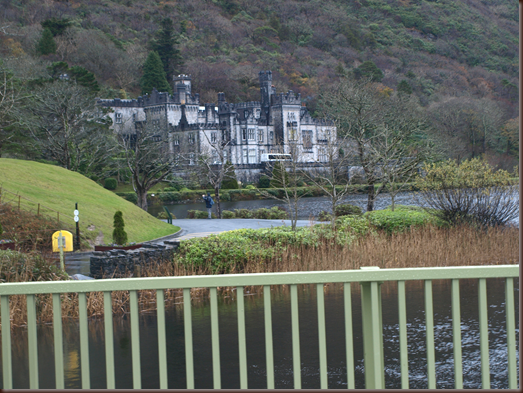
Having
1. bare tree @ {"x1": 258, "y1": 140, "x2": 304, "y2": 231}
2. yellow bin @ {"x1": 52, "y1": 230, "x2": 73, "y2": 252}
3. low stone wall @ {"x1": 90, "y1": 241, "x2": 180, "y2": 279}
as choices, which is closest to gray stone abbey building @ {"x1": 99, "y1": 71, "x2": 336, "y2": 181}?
bare tree @ {"x1": 258, "y1": 140, "x2": 304, "y2": 231}

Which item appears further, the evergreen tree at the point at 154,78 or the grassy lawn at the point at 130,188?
the evergreen tree at the point at 154,78

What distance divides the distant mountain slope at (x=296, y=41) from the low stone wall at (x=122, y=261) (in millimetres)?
72911

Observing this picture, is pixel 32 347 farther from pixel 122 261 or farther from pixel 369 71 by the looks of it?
pixel 369 71

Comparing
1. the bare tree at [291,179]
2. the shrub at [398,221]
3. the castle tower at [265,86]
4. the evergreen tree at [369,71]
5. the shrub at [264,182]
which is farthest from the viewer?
the evergreen tree at [369,71]

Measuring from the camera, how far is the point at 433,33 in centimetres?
15212

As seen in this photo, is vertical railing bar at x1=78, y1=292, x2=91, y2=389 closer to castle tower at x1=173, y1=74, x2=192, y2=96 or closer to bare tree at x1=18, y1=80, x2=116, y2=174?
bare tree at x1=18, y1=80, x2=116, y2=174

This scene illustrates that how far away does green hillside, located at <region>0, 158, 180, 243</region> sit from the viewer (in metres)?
20.9

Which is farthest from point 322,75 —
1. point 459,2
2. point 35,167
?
point 35,167

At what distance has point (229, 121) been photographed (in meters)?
81.7

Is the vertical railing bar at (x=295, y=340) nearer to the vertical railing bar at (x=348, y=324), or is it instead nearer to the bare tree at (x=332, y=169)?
the vertical railing bar at (x=348, y=324)

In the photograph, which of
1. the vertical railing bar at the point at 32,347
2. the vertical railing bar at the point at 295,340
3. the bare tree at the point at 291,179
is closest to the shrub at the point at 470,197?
the bare tree at the point at 291,179

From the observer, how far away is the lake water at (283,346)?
18.2 ft

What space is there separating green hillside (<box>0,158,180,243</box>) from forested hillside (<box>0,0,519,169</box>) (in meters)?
35.4

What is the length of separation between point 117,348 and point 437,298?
16.1 feet
